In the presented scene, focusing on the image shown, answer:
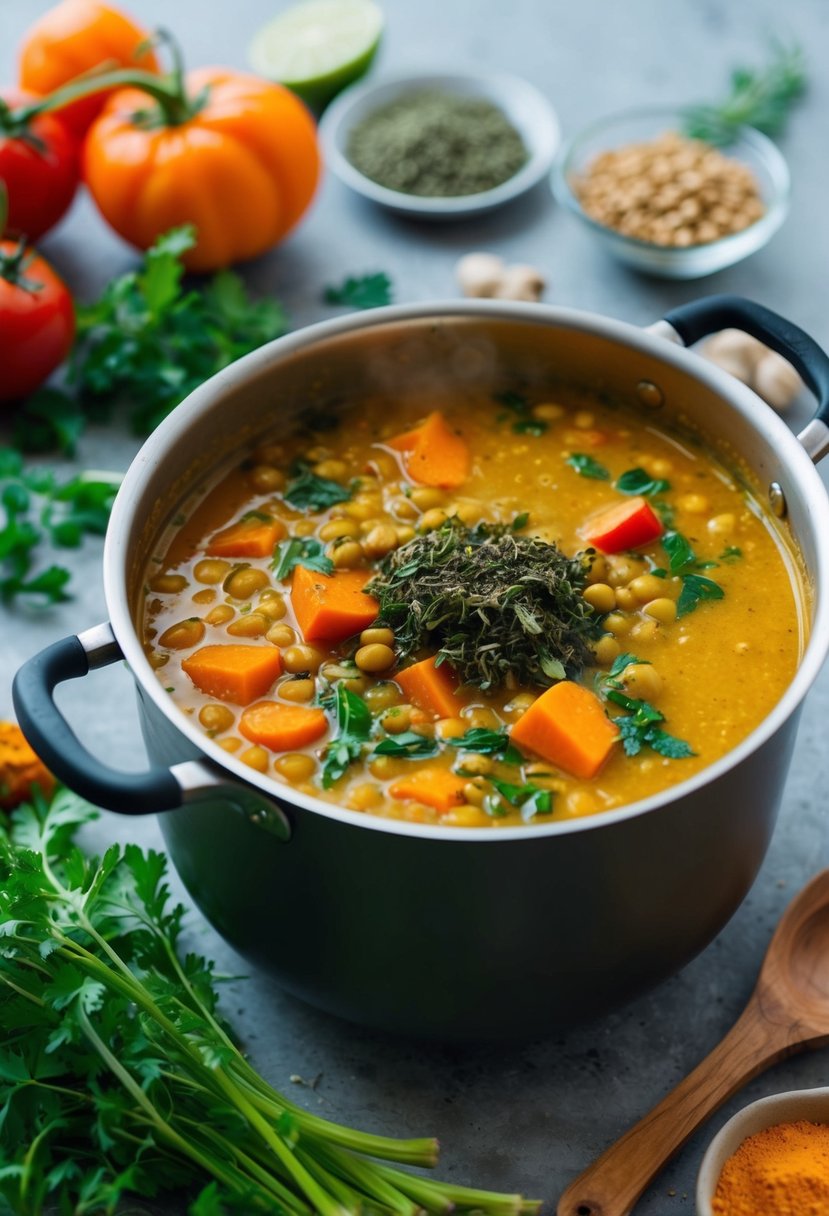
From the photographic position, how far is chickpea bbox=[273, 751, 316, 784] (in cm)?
234

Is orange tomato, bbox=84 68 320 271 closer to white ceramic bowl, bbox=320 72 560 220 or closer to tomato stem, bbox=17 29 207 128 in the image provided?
tomato stem, bbox=17 29 207 128

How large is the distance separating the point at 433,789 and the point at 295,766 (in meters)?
0.24

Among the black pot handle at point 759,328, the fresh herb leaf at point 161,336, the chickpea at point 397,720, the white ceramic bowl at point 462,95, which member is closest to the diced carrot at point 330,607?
the chickpea at point 397,720

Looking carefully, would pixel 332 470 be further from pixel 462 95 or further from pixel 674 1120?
pixel 462 95

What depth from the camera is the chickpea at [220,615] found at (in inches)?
104

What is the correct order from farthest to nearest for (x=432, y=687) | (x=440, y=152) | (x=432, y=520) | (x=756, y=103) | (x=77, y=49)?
(x=756, y=103)
(x=440, y=152)
(x=77, y=49)
(x=432, y=520)
(x=432, y=687)

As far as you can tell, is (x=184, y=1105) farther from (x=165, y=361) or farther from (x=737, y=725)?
(x=165, y=361)

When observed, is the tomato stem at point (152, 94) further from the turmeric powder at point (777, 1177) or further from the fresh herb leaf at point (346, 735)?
the turmeric powder at point (777, 1177)

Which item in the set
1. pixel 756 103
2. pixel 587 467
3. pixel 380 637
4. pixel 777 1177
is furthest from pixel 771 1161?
pixel 756 103

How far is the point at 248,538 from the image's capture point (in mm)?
2795

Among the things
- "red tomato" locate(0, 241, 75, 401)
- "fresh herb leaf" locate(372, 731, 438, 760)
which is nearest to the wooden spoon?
"fresh herb leaf" locate(372, 731, 438, 760)

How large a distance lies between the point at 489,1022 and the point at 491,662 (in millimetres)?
605

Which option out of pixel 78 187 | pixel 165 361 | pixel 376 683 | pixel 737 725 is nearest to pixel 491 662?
pixel 376 683

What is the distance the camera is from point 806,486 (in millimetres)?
2459
